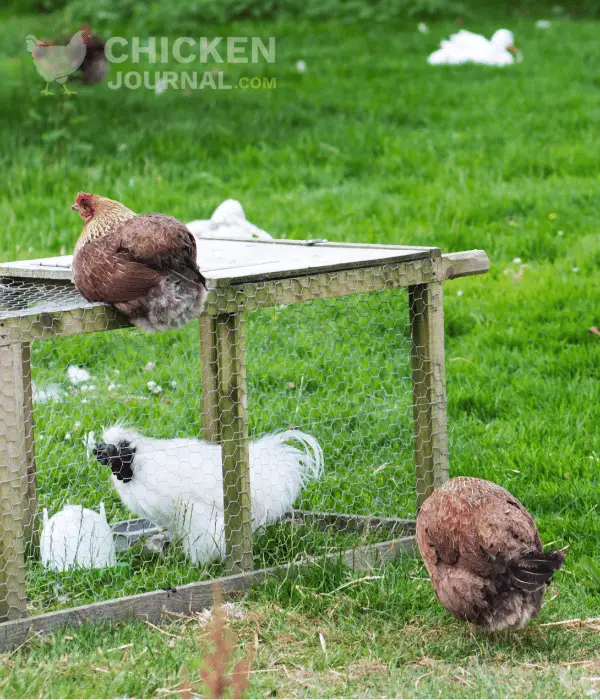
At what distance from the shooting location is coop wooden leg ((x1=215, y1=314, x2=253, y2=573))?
363 centimetres

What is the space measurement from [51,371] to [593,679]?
2844mm

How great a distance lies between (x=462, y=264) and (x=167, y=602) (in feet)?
5.30

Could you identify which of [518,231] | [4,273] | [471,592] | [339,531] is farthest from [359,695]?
[518,231]

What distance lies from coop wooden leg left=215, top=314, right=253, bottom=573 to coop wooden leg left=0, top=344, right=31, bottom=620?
A: 0.67 metres

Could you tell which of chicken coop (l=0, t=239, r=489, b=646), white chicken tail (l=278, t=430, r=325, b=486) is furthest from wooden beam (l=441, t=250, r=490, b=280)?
white chicken tail (l=278, t=430, r=325, b=486)

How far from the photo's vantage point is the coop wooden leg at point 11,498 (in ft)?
10.6

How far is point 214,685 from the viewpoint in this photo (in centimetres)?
150

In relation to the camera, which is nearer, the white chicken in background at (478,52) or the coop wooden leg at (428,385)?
the coop wooden leg at (428,385)

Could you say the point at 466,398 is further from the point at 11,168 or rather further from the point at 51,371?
the point at 11,168

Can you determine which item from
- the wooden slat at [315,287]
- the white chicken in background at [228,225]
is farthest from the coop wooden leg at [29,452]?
the white chicken in background at [228,225]

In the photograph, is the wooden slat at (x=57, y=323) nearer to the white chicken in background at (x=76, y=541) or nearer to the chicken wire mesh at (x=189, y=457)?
the chicken wire mesh at (x=189, y=457)

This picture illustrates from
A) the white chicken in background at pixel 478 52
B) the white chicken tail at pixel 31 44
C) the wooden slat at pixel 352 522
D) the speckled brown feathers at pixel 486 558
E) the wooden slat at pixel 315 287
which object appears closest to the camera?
the speckled brown feathers at pixel 486 558

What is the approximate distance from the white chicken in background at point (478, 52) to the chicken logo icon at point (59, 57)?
418 cm

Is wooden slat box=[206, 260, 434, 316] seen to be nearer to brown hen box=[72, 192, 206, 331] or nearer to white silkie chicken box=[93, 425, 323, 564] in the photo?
brown hen box=[72, 192, 206, 331]
